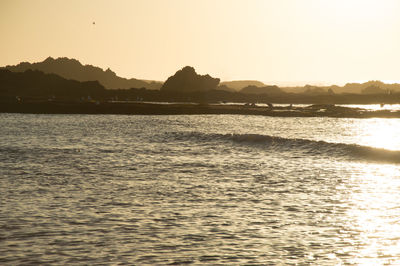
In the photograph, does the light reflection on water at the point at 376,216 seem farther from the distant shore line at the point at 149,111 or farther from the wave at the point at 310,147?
the distant shore line at the point at 149,111

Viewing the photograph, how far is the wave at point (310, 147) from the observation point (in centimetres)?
4925

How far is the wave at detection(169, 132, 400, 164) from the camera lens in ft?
162

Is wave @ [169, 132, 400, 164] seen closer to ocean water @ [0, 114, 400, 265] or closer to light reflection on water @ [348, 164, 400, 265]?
ocean water @ [0, 114, 400, 265]

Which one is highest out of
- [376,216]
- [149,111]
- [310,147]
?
[149,111]

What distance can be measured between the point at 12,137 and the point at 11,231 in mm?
50471

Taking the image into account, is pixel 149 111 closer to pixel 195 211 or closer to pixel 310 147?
pixel 310 147

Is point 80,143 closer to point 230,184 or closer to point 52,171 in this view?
point 52,171

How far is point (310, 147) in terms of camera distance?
58.2 metres

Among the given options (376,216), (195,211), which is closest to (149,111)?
(195,211)

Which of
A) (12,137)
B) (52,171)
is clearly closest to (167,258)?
(52,171)

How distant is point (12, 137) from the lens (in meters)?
64.6

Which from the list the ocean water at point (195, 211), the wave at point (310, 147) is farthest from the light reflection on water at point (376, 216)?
the wave at point (310, 147)

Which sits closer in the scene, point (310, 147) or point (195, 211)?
point (195, 211)

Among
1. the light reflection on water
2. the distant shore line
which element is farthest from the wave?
the distant shore line
